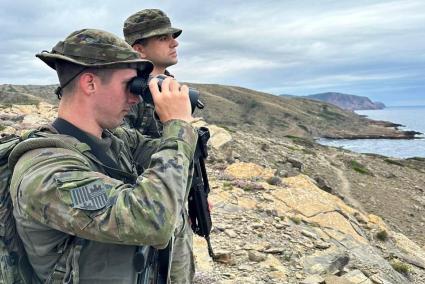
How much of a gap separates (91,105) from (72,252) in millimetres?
715

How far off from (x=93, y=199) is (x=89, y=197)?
19 mm

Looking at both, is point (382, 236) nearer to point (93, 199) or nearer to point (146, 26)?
point (146, 26)

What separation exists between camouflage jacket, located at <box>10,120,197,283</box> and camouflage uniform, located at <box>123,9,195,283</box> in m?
1.02

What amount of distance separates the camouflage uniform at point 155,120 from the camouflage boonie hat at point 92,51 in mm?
1325

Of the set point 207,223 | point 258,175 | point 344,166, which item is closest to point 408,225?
point 258,175

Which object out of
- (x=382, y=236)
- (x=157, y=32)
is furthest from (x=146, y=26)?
(x=382, y=236)

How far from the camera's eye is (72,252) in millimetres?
2158

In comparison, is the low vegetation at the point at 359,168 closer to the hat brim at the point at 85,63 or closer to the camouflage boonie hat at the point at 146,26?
the camouflage boonie hat at the point at 146,26

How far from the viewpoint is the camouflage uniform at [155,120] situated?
3.48 m

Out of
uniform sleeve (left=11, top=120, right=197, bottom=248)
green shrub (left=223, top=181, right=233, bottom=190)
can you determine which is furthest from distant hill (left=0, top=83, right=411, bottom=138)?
uniform sleeve (left=11, top=120, right=197, bottom=248)

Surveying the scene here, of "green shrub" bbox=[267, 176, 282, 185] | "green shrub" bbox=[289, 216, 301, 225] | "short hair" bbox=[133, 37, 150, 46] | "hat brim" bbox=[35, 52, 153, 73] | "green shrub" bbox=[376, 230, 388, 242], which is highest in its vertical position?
"short hair" bbox=[133, 37, 150, 46]

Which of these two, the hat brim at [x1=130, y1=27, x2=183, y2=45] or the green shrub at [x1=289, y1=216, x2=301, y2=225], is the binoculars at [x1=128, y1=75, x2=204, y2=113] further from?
the green shrub at [x1=289, y1=216, x2=301, y2=225]

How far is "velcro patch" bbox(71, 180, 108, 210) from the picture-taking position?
76.7 inches

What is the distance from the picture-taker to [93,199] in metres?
1.96
